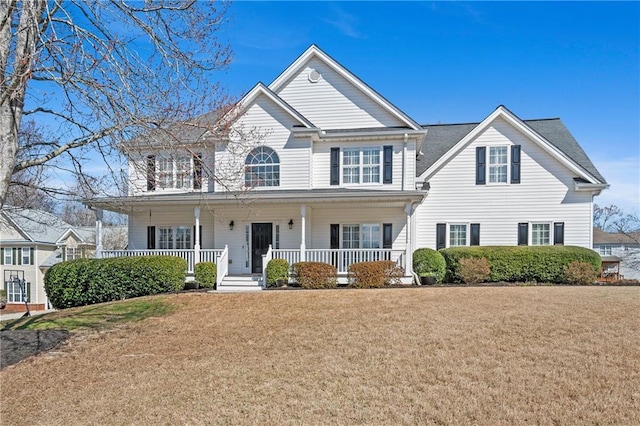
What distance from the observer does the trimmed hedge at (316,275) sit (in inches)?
567

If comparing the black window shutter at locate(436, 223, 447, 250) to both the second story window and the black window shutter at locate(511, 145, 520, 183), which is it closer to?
the black window shutter at locate(511, 145, 520, 183)

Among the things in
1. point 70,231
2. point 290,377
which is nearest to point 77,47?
point 290,377

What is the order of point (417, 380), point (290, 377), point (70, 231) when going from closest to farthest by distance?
point (417, 380) → point (290, 377) → point (70, 231)

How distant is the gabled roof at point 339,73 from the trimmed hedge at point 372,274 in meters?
6.47

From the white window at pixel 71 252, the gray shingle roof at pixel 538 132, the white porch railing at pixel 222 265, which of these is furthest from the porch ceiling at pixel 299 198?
the white window at pixel 71 252

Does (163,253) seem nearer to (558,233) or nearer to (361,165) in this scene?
(361,165)

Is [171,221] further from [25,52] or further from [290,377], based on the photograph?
[290,377]

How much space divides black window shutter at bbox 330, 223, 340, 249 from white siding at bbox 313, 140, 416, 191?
1.82 metres

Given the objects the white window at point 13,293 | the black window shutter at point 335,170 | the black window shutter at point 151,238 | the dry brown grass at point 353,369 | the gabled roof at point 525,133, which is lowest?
the white window at point 13,293

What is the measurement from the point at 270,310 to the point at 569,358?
681cm

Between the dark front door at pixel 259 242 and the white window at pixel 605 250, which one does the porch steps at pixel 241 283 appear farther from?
the white window at pixel 605 250

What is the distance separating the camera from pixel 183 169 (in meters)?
8.22

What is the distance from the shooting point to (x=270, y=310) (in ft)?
34.4

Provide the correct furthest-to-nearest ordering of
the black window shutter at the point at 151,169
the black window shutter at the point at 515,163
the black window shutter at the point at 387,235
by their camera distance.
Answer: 1. the black window shutter at the point at 515,163
2. the black window shutter at the point at 387,235
3. the black window shutter at the point at 151,169
